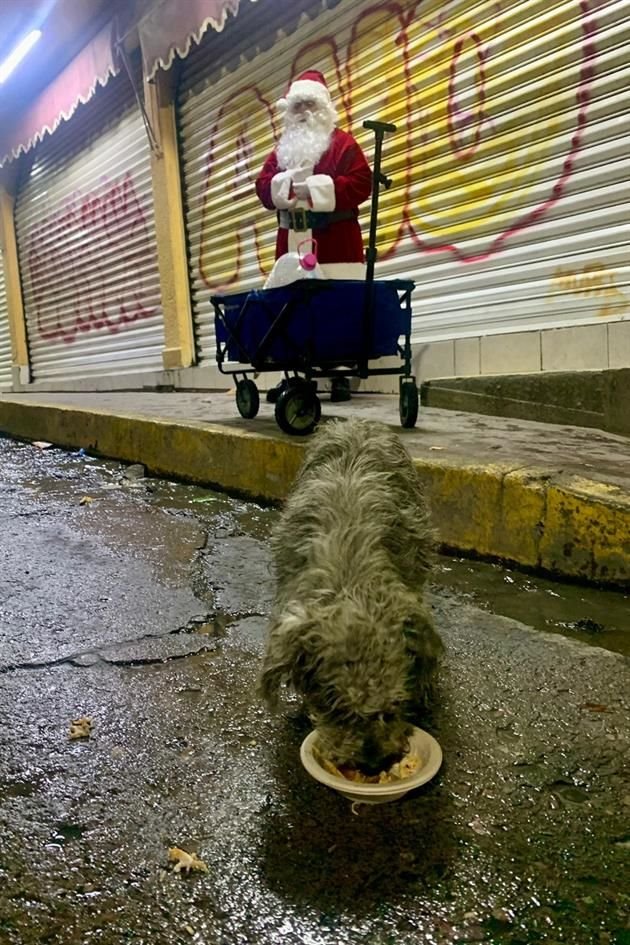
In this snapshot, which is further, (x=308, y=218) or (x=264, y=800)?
(x=308, y=218)

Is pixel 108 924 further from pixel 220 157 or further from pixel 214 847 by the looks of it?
pixel 220 157

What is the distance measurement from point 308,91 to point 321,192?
989mm

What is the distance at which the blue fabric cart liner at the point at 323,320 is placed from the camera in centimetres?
448

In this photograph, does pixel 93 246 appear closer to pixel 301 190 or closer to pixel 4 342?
pixel 4 342

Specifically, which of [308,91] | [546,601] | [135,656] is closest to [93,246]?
[308,91]

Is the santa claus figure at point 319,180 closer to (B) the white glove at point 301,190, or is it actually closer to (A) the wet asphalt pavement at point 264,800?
(B) the white glove at point 301,190

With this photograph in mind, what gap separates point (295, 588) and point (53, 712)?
2.89ft

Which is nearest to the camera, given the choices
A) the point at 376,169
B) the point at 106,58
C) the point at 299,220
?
the point at 376,169

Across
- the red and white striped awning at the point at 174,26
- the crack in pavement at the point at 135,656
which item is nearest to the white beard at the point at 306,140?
the red and white striped awning at the point at 174,26

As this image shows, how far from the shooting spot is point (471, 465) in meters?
3.62

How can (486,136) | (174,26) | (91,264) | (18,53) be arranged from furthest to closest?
(91,264) → (18,53) → (174,26) → (486,136)

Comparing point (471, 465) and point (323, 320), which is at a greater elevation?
point (323, 320)

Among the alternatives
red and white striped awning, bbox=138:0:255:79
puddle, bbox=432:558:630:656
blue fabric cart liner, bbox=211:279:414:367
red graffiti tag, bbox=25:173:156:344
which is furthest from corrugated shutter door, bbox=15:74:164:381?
puddle, bbox=432:558:630:656

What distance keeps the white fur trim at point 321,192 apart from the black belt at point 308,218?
0.05 metres
